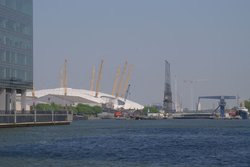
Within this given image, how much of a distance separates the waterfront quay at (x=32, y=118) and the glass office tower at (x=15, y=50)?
3.49 m

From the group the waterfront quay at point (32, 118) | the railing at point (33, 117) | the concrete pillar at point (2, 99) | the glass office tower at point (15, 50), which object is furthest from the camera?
the concrete pillar at point (2, 99)

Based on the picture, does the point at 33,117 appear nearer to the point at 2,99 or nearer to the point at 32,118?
the point at 32,118

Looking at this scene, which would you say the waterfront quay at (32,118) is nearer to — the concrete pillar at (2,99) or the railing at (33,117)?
the railing at (33,117)

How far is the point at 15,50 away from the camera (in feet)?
399

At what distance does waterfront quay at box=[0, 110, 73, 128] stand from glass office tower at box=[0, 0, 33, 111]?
3.49 m

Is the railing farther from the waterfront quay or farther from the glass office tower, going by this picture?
the glass office tower

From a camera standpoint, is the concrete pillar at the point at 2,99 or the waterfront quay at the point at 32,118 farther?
the concrete pillar at the point at 2,99

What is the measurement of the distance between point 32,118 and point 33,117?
1.96ft

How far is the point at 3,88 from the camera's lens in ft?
385

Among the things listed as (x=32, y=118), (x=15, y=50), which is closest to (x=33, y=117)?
(x=32, y=118)

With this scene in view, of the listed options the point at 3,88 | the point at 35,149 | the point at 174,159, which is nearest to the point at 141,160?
the point at 174,159

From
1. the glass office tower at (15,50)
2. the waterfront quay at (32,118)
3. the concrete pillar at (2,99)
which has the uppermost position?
the glass office tower at (15,50)

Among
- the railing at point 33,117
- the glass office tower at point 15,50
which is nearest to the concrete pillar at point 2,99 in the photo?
the glass office tower at point 15,50

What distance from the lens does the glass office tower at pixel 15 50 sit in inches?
4601
